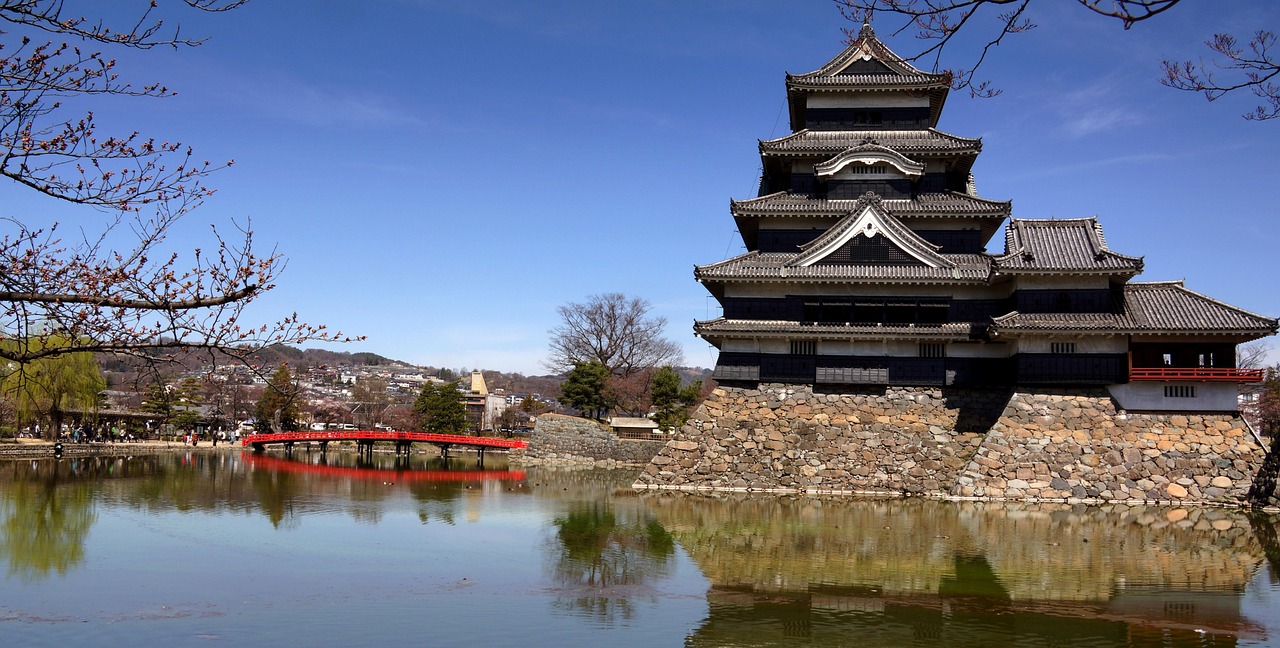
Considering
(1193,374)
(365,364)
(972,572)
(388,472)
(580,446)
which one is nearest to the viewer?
(972,572)

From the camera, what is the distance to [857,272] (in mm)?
25328

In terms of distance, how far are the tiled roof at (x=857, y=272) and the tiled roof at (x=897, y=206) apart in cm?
133

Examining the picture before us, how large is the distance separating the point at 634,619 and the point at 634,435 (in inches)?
1256

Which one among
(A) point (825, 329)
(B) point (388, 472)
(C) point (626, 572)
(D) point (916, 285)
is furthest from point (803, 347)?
(B) point (388, 472)

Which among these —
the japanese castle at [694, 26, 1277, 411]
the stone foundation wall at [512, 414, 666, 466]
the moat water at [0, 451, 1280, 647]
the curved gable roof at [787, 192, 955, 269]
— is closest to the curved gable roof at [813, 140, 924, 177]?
the japanese castle at [694, 26, 1277, 411]

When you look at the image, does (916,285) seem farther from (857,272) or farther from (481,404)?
(481,404)

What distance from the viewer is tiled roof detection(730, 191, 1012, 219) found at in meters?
25.9

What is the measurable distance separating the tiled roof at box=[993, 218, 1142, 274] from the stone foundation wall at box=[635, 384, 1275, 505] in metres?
3.23

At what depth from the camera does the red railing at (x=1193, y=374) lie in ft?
73.8

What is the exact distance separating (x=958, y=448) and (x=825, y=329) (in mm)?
4582

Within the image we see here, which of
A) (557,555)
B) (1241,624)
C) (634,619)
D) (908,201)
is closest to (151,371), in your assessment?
(634,619)

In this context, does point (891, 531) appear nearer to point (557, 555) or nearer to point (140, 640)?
point (557, 555)

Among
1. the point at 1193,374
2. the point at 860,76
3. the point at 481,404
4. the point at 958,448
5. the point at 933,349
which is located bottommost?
the point at 958,448

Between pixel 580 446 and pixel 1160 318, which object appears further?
pixel 580 446
